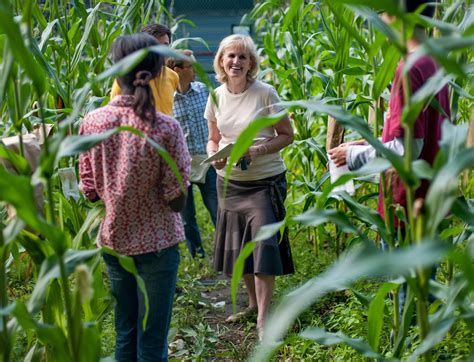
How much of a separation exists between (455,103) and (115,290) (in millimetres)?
1411

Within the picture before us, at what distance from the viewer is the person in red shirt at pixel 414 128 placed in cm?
250

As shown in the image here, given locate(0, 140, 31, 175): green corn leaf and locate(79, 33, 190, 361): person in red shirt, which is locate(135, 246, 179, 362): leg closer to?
locate(79, 33, 190, 361): person in red shirt

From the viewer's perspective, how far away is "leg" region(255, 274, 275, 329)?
12.6 feet

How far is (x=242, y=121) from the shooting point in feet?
12.8

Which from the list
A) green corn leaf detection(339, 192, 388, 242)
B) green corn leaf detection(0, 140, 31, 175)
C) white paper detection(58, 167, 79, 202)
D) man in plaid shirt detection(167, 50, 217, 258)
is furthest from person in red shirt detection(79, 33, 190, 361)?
man in plaid shirt detection(167, 50, 217, 258)

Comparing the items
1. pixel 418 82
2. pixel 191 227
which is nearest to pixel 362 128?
pixel 418 82

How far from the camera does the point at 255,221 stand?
12.8 feet

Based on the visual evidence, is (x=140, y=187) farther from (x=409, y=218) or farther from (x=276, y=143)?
(x=276, y=143)

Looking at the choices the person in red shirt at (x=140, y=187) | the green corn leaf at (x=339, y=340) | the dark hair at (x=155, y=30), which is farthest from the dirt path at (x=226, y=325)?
the dark hair at (x=155, y=30)

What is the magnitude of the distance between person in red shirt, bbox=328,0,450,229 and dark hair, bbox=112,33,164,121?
681 millimetres

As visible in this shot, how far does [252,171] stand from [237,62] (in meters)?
0.54

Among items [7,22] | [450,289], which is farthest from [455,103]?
[7,22]

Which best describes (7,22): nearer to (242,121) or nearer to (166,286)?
(166,286)

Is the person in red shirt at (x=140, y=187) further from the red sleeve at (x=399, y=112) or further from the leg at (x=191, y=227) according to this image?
the leg at (x=191, y=227)
